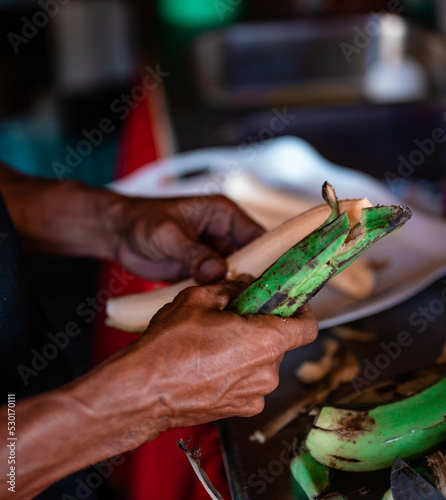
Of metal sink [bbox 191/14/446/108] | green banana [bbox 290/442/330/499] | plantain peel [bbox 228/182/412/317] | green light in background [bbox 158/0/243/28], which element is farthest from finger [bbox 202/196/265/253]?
green light in background [bbox 158/0/243/28]

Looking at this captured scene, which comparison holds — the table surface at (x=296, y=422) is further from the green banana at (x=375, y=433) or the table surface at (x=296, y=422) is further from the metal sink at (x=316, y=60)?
the metal sink at (x=316, y=60)

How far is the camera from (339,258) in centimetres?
80

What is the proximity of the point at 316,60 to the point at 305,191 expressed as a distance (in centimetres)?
165

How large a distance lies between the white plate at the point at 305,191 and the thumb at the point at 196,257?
401 millimetres

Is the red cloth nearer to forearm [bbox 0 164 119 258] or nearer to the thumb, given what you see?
the thumb

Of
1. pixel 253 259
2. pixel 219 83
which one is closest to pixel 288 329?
pixel 253 259

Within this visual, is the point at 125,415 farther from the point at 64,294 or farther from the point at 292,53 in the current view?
the point at 292,53

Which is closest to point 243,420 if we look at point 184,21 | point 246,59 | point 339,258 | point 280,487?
point 280,487

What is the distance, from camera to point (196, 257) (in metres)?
1.15

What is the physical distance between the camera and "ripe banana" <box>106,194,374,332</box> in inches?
40.5

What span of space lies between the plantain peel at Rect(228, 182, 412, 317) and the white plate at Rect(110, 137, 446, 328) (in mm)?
561

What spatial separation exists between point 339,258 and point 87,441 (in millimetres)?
445

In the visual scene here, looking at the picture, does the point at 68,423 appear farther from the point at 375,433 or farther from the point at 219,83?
the point at 219,83

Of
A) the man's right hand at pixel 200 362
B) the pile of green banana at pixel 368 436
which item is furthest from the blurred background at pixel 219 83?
the man's right hand at pixel 200 362
